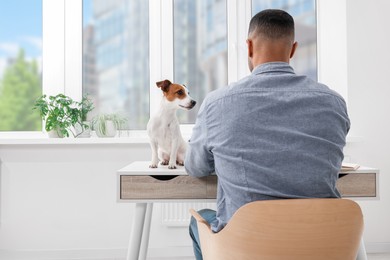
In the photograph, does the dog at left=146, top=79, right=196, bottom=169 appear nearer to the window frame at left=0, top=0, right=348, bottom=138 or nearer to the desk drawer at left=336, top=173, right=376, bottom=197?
the desk drawer at left=336, top=173, right=376, bottom=197

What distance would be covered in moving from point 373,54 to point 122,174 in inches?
78.1

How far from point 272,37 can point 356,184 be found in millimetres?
746

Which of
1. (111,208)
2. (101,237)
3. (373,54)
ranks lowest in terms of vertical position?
(101,237)

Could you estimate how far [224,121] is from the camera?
108cm

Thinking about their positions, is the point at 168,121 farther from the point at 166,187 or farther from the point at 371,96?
the point at 371,96

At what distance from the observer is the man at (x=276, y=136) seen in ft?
3.44

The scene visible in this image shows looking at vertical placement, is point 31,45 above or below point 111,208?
above

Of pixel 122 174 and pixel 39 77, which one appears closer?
pixel 122 174

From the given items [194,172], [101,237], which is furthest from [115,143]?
[194,172]

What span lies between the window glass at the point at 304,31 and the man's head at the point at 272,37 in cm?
180

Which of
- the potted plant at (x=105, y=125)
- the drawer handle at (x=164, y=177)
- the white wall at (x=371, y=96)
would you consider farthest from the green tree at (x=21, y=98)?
the white wall at (x=371, y=96)

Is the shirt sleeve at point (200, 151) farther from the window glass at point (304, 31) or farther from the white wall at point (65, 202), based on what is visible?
the window glass at point (304, 31)

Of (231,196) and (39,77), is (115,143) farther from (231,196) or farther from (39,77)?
(231,196)

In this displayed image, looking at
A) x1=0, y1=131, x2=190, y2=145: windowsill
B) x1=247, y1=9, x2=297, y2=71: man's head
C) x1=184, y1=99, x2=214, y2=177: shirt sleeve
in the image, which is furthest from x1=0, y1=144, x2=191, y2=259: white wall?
x1=247, y1=9, x2=297, y2=71: man's head
